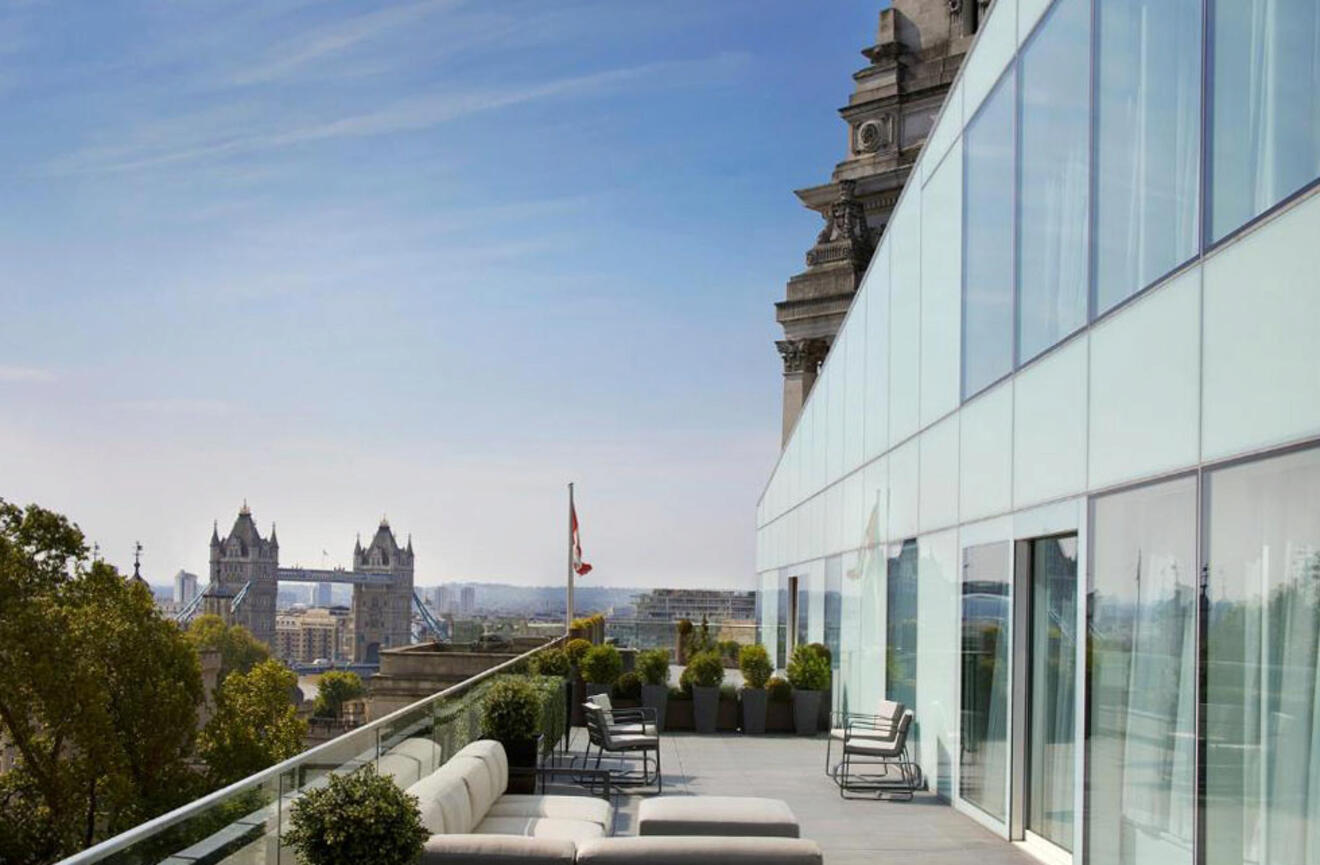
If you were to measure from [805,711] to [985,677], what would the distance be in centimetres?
719

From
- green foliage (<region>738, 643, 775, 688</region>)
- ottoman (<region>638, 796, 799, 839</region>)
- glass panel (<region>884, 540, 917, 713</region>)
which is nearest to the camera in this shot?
ottoman (<region>638, 796, 799, 839</region>)

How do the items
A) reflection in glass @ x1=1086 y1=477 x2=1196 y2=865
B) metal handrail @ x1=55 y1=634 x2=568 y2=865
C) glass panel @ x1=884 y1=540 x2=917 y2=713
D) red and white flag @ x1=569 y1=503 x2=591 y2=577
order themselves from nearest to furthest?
metal handrail @ x1=55 y1=634 x2=568 y2=865, reflection in glass @ x1=1086 y1=477 x2=1196 y2=865, glass panel @ x1=884 y1=540 x2=917 y2=713, red and white flag @ x1=569 y1=503 x2=591 y2=577

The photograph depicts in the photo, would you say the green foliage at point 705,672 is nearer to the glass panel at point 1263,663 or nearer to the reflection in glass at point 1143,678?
the reflection in glass at point 1143,678

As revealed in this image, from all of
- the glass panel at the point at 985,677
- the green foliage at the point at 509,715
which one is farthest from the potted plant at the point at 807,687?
the green foliage at the point at 509,715

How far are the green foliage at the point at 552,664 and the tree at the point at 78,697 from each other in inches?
1330

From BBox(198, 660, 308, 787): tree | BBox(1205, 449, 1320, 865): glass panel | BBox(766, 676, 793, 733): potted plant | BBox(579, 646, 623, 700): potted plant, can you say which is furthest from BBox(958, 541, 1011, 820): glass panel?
BBox(198, 660, 308, 787): tree

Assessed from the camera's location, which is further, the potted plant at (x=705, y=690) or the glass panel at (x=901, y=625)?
the potted plant at (x=705, y=690)

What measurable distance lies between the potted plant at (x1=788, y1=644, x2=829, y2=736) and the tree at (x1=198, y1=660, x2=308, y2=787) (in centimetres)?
4135

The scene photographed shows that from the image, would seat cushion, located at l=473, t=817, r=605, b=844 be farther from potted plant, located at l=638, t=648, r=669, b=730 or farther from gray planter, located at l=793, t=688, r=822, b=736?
gray planter, located at l=793, t=688, r=822, b=736

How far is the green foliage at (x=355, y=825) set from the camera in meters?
5.92

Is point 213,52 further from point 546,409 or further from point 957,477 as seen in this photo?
point 546,409

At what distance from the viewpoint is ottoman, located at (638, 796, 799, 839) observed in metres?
7.83

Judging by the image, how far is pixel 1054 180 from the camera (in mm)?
9172

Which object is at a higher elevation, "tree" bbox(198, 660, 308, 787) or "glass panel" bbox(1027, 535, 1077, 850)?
"glass panel" bbox(1027, 535, 1077, 850)
